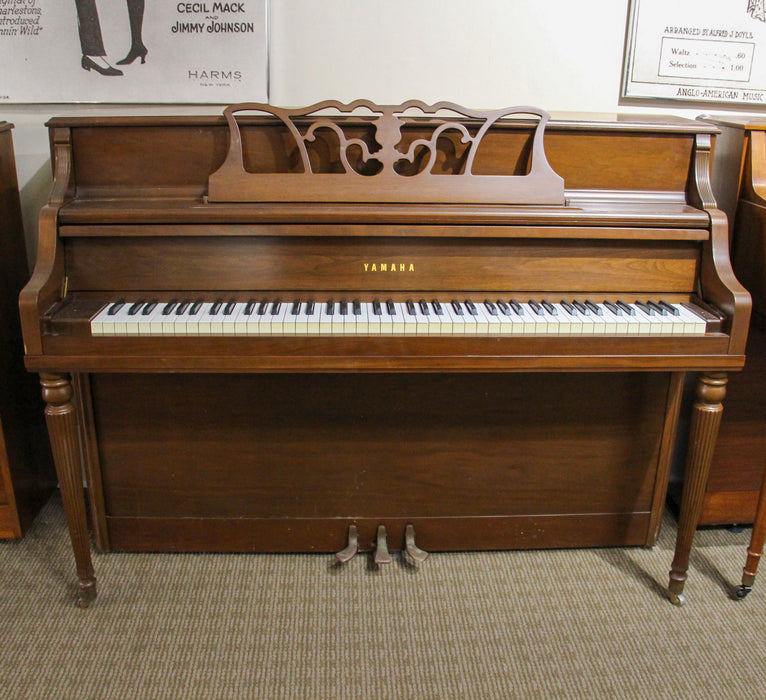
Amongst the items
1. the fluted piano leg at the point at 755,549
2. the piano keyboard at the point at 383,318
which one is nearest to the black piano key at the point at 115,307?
the piano keyboard at the point at 383,318

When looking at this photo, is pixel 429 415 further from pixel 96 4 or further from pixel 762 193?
pixel 96 4

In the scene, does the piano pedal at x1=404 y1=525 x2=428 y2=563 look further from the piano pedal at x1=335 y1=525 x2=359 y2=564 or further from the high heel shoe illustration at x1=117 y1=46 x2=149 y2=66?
the high heel shoe illustration at x1=117 y1=46 x2=149 y2=66

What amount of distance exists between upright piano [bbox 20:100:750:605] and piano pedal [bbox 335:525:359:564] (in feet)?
0.05

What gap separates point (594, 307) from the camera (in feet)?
6.08

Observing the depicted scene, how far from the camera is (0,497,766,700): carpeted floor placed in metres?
1.81

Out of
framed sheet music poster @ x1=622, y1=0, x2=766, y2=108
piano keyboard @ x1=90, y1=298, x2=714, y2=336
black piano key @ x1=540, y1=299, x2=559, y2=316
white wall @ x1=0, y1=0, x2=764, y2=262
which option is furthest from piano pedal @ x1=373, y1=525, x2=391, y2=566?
framed sheet music poster @ x1=622, y1=0, x2=766, y2=108

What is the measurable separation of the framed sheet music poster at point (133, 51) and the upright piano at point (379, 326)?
44cm

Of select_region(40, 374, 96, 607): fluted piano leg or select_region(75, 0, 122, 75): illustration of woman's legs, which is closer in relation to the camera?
select_region(40, 374, 96, 607): fluted piano leg

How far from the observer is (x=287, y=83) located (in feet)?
7.69

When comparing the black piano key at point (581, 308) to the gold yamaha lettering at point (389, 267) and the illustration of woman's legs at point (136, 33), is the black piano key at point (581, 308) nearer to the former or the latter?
the gold yamaha lettering at point (389, 267)

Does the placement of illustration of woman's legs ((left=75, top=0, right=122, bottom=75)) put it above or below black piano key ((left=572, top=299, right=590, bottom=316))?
above

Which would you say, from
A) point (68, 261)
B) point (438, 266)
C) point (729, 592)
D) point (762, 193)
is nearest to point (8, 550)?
point (68, 261)

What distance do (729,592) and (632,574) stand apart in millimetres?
279

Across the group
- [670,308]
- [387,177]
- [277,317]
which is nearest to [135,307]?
[277,317]
